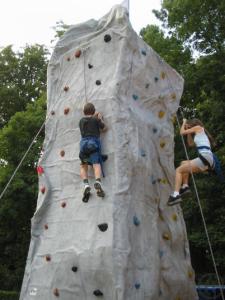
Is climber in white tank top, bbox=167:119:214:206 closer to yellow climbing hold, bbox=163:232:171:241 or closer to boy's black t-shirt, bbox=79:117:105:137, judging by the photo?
yellow climbing hold, bbox=163:232:171:241

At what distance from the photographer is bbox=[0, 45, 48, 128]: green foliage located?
22375mm

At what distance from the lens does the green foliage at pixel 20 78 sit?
22.4 m

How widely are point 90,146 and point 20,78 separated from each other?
18.1m

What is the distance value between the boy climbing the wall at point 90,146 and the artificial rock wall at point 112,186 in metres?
0.14

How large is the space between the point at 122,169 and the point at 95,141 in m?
0.55

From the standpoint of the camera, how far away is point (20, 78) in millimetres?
23500

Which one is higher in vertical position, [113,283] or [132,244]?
[132,244]

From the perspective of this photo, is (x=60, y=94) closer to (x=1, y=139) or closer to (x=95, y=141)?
(x=95, y=141)

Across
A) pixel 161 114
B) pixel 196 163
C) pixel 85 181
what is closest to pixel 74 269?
pixel 85 181

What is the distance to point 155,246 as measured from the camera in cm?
653

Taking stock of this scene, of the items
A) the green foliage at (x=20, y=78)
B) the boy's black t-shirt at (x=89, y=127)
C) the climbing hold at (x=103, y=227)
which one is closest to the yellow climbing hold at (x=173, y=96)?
the boy's black t-shirt at (x=89, y=127)

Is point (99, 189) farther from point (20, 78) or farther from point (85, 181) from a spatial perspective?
point (20, 78)

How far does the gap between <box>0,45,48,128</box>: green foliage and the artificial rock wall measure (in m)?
15.1

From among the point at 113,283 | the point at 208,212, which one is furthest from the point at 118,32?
the point at 208,212
